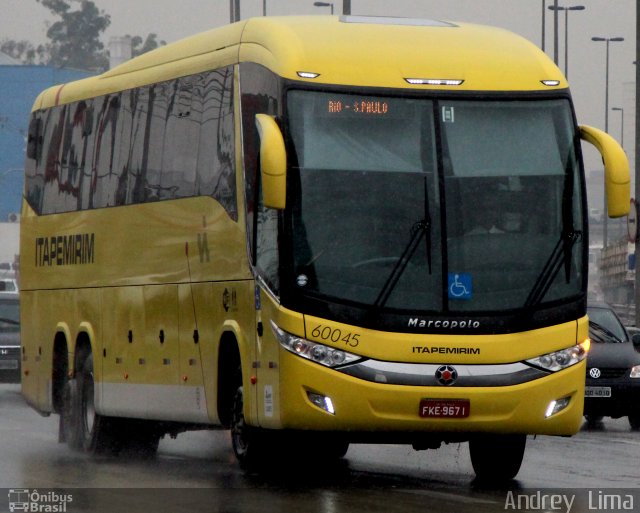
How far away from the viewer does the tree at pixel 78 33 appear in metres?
157

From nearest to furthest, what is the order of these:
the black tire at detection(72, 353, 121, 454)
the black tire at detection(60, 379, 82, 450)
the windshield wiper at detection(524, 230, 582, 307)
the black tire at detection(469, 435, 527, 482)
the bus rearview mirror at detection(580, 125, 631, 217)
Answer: the windshield wiper at detection(524, 230, 582, 307) < the bus rearview mirror at detection(580, 125, 631, 217) < the black tire at detection(469, 435, 527, 482) < the black tire at detection(72, 353, 121, 454) < the black tire at detection(60, 379, 82, 450)

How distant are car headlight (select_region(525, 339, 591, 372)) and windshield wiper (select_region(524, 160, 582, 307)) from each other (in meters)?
0.39

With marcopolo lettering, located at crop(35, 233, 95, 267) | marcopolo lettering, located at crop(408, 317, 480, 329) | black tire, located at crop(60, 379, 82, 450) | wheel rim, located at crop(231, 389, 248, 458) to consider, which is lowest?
black tire, located at crop(60, 379, 82, 450)

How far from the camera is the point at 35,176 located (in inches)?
818

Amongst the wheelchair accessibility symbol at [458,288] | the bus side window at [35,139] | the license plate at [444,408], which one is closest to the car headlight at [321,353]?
the license plate at [444,408]

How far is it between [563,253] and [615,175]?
2.22 feet

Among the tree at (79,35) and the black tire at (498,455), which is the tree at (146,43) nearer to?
the tree at (79,35)

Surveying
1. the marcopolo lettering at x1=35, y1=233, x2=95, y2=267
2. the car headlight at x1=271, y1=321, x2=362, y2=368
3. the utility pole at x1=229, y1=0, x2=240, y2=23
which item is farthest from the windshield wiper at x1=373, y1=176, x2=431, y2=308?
the utility pole at x1=229, y1=0, x2=240, y2=23

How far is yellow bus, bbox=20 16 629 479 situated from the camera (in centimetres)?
1300

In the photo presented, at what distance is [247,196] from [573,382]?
278cm

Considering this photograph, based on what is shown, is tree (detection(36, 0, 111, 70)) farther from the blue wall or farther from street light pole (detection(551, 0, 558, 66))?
street light pole (detection(551, 0, 558, 66))

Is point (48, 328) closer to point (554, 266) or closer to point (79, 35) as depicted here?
point (554, 266)

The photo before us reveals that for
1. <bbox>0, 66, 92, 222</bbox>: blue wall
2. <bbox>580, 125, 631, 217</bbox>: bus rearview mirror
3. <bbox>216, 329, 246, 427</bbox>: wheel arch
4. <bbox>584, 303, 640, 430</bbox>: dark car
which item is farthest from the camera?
<bbox>0, 66, 92, 222</bbox>: blue wall

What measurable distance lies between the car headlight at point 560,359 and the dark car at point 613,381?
8.63 meters
